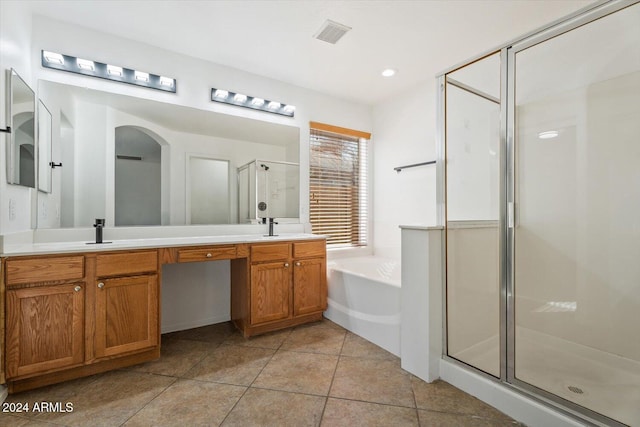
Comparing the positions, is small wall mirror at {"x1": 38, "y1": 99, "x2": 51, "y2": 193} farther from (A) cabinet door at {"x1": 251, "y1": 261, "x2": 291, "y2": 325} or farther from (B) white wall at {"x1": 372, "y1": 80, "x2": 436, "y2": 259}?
(B) white wall at {"x1": 372, "y1": 80, "x2": 436, "y2": 259}

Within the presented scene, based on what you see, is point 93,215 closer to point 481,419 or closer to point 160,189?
point 160,189

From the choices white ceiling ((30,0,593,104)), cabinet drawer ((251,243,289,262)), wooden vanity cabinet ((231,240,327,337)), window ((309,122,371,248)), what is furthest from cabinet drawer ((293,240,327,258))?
white ceiling ((30,0,593,104))

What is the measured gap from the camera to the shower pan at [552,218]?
160cm

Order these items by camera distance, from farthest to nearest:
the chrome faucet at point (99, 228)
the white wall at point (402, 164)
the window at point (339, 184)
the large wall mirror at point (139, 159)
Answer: the window at point (339, 184) < the white wall at point (402, 164) < the large wall mirror at point (139, 159) < the chrome faucet at point (99, 228)

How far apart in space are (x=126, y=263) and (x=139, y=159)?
3.16ft

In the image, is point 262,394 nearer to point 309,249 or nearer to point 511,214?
point 309,249

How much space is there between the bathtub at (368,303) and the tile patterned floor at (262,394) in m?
0.16

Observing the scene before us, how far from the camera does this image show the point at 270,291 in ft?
7.98

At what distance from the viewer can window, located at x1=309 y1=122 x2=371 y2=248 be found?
11.0 ft

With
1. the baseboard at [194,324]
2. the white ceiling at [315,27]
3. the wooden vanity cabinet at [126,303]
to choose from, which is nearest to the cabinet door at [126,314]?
the wooden vanity cabinet at [126,303]

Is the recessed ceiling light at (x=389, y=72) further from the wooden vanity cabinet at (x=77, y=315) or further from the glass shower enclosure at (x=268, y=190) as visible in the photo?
the wooden vanity cabinet at (x=77, y=315)

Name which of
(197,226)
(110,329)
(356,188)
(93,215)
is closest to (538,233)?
(356,188)

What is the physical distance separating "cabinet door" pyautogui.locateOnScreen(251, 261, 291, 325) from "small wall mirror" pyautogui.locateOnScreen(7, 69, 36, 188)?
5.22ft

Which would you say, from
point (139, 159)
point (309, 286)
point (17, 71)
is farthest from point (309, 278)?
point (17, 71)
